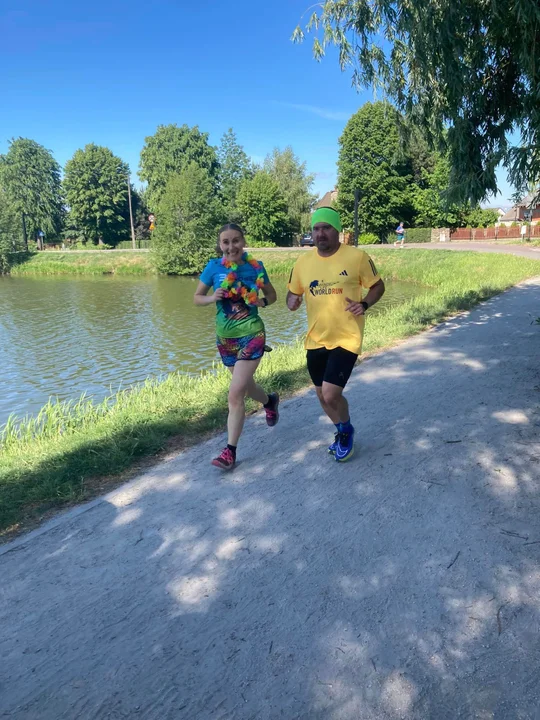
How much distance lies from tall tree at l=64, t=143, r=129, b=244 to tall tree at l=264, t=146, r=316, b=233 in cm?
2129

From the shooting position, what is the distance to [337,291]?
151 inches

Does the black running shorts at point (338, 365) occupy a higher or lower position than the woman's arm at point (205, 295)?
lower

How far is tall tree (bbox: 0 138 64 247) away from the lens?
69312mm

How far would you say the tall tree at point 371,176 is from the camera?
5006 cm

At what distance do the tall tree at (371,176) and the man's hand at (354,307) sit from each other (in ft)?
160

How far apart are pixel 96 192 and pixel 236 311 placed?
230ft

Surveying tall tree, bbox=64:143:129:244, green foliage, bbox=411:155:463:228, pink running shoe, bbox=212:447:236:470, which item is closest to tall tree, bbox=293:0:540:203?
pink running shoe, bbox=212:447:236:470

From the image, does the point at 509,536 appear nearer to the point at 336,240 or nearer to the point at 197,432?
the point at 336,240

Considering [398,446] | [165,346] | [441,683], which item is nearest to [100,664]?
[441,683]

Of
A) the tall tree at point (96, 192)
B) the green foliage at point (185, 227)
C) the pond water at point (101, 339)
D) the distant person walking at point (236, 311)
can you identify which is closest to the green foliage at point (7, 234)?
the tall tree at point (96, 192)

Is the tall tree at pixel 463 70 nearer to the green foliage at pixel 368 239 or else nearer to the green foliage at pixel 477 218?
the green foliage at pixel 368 239

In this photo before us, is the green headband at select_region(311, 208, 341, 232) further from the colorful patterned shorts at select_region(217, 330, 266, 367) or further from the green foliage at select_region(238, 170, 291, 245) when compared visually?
the green foliage at select_region(238, 170, 291, 245)

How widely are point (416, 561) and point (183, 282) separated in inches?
1428

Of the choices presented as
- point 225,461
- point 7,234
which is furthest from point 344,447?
point 7,234
